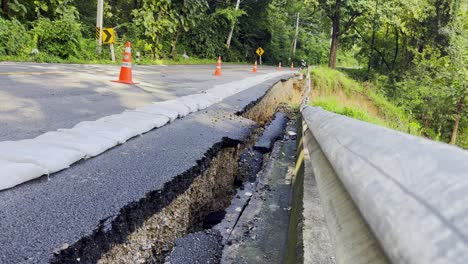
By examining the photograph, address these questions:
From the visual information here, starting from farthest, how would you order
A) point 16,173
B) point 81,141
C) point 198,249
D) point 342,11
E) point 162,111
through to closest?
point 342,11, point 162,111, point 81,141, point 16,173, point 198,249

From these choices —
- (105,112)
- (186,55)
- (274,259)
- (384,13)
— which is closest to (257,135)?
(105,112)

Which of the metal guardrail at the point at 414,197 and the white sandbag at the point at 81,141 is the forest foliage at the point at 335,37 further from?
the metal guardrail at the point at 414,197

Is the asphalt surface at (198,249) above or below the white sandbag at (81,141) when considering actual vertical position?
below

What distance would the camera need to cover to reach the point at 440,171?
828 mm

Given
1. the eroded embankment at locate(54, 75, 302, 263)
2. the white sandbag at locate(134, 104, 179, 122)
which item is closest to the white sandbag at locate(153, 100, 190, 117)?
the white sandbag at locate(134, 104, 179, 122)

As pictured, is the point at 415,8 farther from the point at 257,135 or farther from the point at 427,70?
the point at 257,135

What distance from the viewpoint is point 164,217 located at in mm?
2658

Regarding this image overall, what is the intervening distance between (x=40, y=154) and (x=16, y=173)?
0.42 metres

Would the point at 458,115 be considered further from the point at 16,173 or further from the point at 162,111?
the point at 16,173


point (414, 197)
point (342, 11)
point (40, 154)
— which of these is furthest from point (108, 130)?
point (342, 11)

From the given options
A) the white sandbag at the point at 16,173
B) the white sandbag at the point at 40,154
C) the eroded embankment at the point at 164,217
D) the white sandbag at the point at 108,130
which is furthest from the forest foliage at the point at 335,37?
the white sandbag at the point at 16,173

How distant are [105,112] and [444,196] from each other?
16.7ft

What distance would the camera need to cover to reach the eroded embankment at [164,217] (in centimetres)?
200

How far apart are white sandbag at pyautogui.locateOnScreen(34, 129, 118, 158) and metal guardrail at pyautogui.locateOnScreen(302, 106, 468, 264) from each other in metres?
2.49
